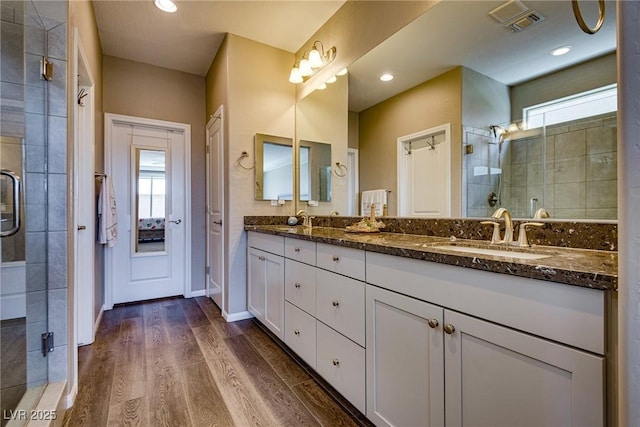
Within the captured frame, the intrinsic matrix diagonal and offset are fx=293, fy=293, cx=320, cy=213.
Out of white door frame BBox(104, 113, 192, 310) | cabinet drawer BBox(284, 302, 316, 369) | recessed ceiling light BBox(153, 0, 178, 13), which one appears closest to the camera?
cabinet drawer BBox(284, 302, 316, 369)

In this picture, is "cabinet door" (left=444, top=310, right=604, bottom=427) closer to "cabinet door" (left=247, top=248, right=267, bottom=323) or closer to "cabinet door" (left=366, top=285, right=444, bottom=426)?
"cabinet door" (left=366, top=285, right=444, bottom=426)

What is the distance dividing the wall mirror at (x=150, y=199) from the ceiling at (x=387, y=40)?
108 cm

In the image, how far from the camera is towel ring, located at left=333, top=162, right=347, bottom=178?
8.13 ft

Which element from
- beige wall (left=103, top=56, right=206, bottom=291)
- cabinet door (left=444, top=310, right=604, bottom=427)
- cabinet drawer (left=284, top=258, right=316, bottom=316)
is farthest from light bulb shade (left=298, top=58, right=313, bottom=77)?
cabinet door (left=444, top=310, right=604, bottom=427)

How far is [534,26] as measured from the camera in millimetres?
1334

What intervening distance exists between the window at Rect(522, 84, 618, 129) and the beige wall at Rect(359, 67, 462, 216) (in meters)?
0.34

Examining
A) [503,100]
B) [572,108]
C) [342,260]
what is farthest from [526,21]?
[342,260]

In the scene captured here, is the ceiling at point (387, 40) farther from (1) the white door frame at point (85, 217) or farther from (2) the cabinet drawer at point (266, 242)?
(2) the cabinet drawer at point (266, 242)

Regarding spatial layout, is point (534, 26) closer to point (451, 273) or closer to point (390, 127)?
point (390, 127)

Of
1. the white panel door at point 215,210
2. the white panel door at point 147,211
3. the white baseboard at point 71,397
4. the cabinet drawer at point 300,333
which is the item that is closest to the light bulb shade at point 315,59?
the white panel door at point 215,210

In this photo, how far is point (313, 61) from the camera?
8.62 feet

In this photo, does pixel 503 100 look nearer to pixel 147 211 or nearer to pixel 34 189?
pixel 34 189

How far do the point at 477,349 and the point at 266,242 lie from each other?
1737 millimetres

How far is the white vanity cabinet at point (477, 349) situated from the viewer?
0.71 meters
